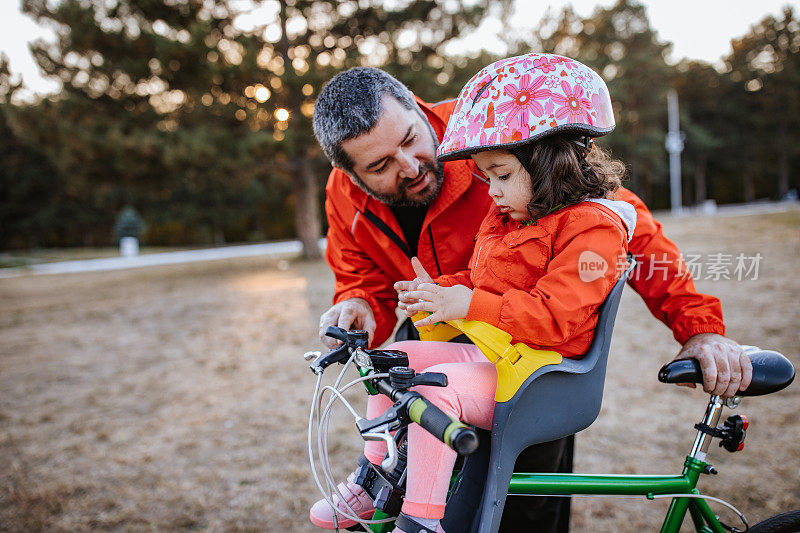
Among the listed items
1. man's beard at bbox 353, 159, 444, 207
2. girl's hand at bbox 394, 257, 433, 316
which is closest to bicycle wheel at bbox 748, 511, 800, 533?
girl's hand at bbox 394, 257, 433, 316

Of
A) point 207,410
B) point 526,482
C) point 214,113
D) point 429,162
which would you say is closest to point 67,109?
point 214,113

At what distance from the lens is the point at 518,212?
1659 mm

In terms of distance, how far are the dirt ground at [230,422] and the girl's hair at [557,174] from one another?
3.95 feet

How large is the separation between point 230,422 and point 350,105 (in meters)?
3.42

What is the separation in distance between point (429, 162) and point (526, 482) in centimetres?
126

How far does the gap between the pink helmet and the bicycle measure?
70 centimetres

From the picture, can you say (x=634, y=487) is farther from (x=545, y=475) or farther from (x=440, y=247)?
(x=440, y=247)

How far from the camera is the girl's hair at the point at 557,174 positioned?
1585mm

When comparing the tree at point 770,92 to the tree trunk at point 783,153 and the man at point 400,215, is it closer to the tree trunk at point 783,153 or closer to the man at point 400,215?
the tree trunk at point 783,153

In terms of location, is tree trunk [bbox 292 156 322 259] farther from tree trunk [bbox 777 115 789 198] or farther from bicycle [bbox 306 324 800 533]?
tree trunk [bbox 777 115 789 198]

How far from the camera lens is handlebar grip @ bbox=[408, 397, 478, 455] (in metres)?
1.09

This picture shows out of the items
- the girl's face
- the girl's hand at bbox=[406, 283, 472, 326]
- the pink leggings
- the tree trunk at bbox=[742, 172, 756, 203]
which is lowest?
the pink leggings

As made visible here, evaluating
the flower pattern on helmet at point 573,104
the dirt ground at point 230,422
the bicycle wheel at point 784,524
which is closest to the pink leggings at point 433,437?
the flower pattern on helmet at point 573,104

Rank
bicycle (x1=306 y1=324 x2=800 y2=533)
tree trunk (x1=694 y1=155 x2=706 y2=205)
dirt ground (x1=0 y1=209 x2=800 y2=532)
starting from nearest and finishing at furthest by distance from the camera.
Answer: bicycle (x1=306 y1=324 x2=800 y2=533) < dirt ground (x1=0 y1=209 x2=800 y2=532) < tree trunk (x1=694 y1=155 x2=706 y2=205)
